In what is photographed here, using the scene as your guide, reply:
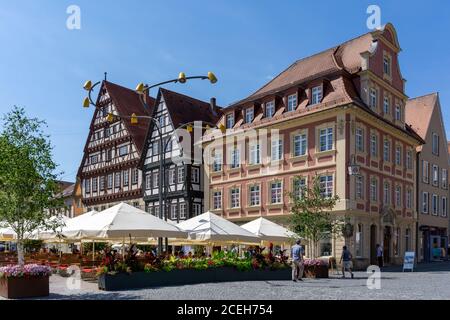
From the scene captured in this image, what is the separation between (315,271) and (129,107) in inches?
1292

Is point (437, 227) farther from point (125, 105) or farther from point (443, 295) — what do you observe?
point (443, 295)

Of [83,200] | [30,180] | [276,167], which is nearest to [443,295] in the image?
[30,180]

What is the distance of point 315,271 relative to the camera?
24000mm

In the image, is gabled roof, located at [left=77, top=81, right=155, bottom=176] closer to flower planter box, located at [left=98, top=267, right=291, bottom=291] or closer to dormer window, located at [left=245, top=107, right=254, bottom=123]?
dormer window, located at [left=245, top=107, right=254, bottom=123]

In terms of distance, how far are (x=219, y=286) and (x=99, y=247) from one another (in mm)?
27268

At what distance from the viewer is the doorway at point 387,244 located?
123 feet

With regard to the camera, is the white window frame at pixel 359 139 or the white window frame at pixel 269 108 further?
the white window frame at pixel 269 108

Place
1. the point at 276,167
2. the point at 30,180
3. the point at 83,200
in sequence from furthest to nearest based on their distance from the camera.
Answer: the point at 83,200
the point at 276,167
the point at 30,180

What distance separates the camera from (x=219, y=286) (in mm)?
18125

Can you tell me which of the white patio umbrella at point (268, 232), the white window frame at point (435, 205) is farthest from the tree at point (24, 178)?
the white window frame at point (435, 205)

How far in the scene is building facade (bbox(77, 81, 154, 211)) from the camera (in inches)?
2015

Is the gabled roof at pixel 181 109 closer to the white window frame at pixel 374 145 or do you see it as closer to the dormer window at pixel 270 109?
the dormer window at pixel 270 109

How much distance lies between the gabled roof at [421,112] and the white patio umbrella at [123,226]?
3167 centimetres

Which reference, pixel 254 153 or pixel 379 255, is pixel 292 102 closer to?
pixel 254 153
